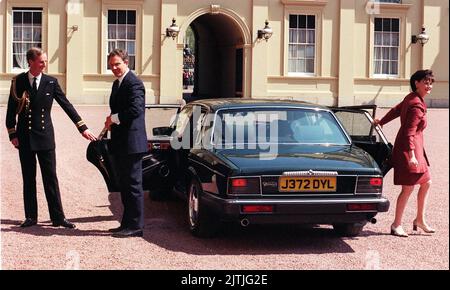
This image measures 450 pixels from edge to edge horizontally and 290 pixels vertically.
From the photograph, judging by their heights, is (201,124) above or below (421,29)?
below

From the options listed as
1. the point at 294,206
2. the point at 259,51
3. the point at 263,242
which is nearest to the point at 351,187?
the point at 294,206

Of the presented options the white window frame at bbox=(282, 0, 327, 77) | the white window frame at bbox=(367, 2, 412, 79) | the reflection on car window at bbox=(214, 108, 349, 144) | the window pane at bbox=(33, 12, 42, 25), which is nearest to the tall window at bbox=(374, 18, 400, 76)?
the white window frame at bbox=(367, 2, 412, 79)

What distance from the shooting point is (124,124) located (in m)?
7.23

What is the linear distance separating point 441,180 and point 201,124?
5.29m

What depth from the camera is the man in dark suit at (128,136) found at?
7219 millimetres

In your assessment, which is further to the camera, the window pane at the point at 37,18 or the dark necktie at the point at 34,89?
the window pane at the point at 37,18

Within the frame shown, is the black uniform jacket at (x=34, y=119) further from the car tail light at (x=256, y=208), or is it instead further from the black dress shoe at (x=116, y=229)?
the car tail light at (x=256, y=208)

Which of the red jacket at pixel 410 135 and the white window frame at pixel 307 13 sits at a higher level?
the white window frame at pixel 307 13

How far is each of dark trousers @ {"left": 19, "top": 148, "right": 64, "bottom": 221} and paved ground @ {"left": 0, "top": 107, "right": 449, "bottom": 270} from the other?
20cm

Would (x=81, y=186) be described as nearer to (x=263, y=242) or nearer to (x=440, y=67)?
→ (x=263, y=242)

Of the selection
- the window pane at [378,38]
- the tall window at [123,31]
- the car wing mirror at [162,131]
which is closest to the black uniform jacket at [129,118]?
the car wing mirror at [162,131]

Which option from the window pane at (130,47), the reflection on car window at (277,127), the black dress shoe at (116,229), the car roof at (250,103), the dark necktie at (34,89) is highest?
the window pane at (130,47)

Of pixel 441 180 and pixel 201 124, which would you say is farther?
pixel 441 180

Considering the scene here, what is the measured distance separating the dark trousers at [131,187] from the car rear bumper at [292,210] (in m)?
1.12
